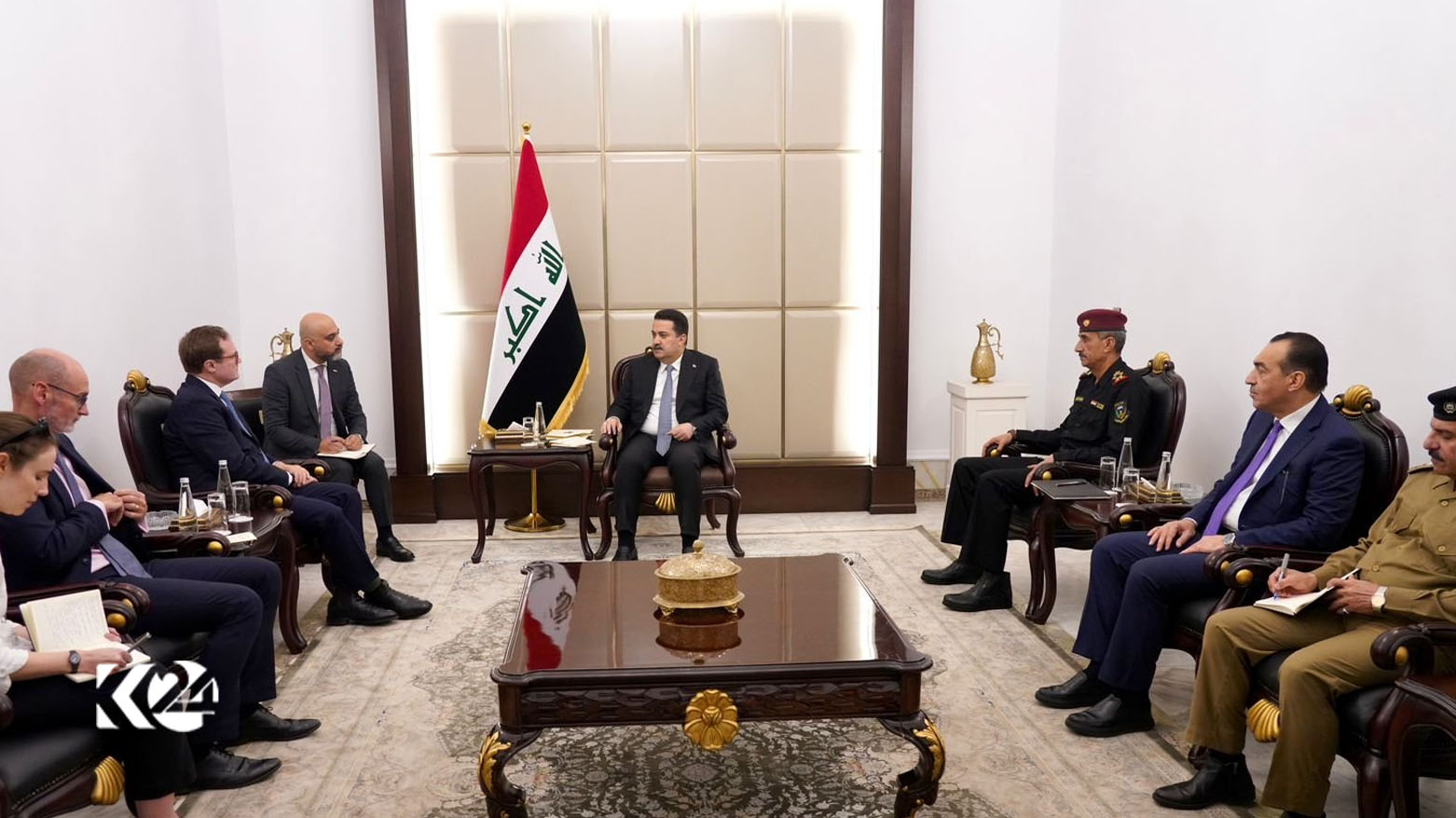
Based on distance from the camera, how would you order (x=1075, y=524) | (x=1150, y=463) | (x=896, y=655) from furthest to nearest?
1. (x=1150, y=463)
2. (x=1075, y=524)
3. (x=896, y=655)

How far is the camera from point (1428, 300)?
3.40 m

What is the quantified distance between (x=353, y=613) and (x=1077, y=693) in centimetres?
286

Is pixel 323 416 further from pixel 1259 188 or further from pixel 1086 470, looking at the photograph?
pixel 1259 188

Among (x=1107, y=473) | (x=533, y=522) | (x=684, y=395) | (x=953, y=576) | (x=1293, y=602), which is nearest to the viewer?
(x=1293, y=602)

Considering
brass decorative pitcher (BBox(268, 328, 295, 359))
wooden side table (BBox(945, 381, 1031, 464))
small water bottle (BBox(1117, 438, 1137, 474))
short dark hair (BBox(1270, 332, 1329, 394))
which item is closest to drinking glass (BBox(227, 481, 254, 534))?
brass decorative pitcher (BBox(268, 328, 295, 359))

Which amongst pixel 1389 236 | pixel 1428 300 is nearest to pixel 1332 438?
pixel 1428 300

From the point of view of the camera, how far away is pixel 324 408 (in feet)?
17.8

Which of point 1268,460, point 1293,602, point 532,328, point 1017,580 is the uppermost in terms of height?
point 532,328

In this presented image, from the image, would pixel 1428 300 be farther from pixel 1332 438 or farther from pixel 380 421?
pixel 380 421

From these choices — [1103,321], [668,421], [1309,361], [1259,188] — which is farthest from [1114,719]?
[668,421]

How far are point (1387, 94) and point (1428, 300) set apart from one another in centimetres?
73

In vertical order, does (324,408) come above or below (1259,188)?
below

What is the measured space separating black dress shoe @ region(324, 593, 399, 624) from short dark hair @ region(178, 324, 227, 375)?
1097 millimetres

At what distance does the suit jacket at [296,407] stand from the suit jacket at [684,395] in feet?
4.42
